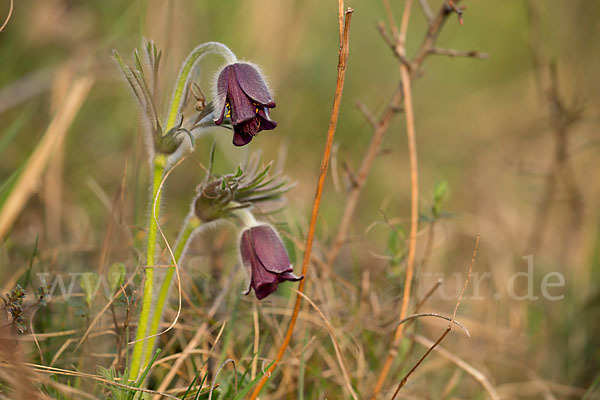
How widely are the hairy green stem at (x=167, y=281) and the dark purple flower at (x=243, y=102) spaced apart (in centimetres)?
29

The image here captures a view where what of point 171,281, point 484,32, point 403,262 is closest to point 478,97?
point 484,32

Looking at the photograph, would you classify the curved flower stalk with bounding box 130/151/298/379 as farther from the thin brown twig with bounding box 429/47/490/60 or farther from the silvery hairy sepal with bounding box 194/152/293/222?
the thin brown twig with bounding box 429/47/490/60

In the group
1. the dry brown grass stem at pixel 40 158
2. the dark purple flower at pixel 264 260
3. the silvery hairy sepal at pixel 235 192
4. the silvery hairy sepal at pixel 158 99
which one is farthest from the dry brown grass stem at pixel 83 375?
the dry brown grass stem at pixel 40 158

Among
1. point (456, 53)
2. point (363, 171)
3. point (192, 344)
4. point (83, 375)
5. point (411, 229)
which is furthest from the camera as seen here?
point (363, 171)

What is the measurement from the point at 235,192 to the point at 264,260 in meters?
0.19

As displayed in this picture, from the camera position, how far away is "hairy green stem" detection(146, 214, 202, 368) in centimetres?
154

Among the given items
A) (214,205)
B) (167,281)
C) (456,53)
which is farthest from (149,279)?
(456,53)

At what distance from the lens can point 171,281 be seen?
5.14ft

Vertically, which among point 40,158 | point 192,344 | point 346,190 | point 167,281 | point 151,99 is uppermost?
point 151,99

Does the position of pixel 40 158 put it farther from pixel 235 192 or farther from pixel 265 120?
pixel 265 120

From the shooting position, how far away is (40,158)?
7.45ft

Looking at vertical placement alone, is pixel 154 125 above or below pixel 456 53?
below

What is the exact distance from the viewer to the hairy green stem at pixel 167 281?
154 centimetres

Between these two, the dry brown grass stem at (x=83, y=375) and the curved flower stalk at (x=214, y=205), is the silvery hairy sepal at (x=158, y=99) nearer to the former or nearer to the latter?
the curved flower stalk at (x=214, y=205)
